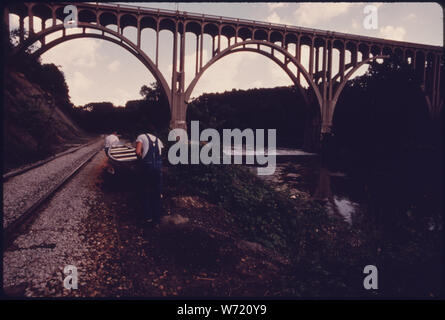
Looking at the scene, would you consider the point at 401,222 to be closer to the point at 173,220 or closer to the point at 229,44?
the point at 173,220

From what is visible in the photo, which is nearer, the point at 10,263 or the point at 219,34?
the point at 10,263

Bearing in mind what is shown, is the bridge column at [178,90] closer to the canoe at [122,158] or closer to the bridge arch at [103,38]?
the bridge arch at [103,38]

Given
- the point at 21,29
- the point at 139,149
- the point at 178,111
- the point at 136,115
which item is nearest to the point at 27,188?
the point at 136,115

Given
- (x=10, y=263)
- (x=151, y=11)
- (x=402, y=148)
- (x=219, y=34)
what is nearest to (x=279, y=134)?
(x=219, y=34)

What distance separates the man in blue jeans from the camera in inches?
181

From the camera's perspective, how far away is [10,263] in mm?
3438

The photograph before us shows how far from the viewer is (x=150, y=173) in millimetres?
4660

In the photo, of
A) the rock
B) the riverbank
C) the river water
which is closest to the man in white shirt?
the riverbank

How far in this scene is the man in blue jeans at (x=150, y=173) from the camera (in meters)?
4.61

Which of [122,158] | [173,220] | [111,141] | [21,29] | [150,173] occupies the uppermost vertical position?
[21,29]

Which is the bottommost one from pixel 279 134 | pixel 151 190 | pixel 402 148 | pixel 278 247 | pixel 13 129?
pixel 278 247

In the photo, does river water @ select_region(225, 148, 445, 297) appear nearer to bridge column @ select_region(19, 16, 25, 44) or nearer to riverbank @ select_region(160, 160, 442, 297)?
riverbank @ select_region(160, 160, 442, 297)

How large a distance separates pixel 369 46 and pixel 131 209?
25.8 metres
